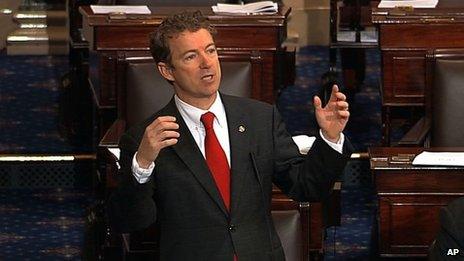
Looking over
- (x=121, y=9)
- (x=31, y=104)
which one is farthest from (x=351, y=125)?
(x=31, y=104)

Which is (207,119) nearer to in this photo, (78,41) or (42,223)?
Result: (42,223)

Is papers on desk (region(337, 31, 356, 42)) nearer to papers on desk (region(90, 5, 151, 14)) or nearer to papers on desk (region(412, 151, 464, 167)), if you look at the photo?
papers on desk (region(90, 5, 151, 14))

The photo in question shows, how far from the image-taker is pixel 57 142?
239 inches

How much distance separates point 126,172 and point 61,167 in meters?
2.46

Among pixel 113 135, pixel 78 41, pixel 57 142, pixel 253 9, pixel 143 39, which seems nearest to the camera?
pixel 113 135

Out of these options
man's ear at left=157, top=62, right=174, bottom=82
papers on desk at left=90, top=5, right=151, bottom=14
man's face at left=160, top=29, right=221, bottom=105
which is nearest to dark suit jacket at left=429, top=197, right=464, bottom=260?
man's face at left=160, top=29, right=221, bottom=105

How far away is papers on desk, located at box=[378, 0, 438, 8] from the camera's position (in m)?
5.46

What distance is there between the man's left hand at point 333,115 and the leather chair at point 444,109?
1378 millimetres

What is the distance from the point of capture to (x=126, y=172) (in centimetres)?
322

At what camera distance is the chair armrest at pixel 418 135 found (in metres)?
4.53

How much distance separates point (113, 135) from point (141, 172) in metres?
1.36

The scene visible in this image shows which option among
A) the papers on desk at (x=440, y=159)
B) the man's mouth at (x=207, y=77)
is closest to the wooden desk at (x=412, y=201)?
the papers on desk at (x=440, y=159)

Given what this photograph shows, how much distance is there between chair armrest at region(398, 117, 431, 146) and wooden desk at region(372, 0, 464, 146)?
52 centimetres

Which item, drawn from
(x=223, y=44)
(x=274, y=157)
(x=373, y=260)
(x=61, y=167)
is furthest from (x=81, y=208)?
(x=274, y=157)
